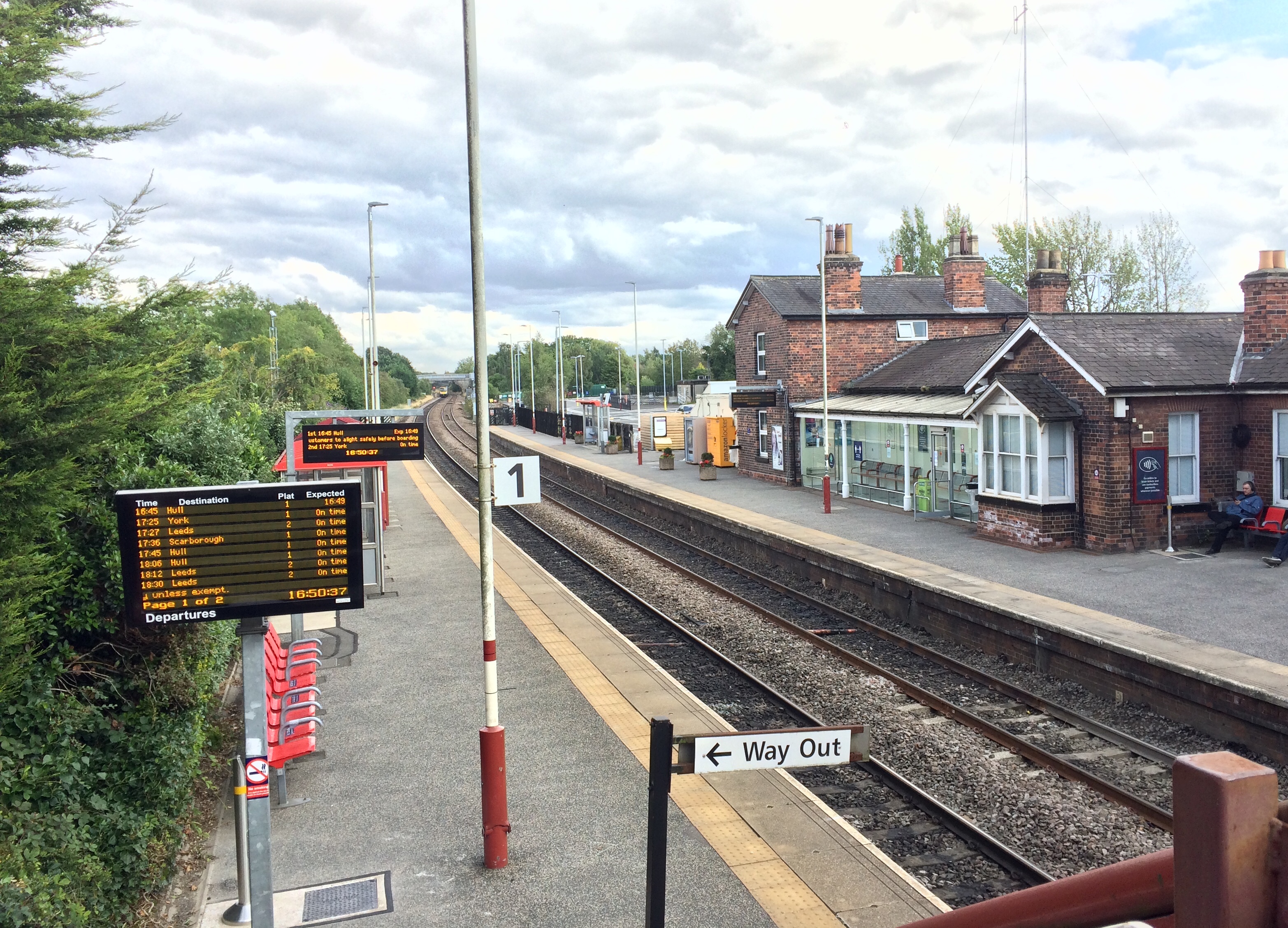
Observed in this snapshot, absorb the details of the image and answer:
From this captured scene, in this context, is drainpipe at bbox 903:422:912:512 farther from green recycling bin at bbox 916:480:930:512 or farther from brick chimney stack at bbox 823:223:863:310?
brick chimney stack at bbox 823:223:863:310

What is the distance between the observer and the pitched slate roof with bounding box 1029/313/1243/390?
17875 mm

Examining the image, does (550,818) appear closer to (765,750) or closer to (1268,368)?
(765,750)

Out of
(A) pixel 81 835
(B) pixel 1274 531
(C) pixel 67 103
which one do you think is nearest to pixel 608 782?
(A) pixel 81 835

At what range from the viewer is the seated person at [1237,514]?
55.6ft

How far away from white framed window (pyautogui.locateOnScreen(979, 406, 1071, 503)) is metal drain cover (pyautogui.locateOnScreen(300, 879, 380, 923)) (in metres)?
14.8

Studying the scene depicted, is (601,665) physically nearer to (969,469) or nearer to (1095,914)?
(1095,914)

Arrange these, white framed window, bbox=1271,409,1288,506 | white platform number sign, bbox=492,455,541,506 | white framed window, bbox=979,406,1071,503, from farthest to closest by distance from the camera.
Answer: white framed window, bbox=979,406,1071,503, white framed window, bbox=1271,409,1288,506, white platform number sign, bbox=492,455,541,506

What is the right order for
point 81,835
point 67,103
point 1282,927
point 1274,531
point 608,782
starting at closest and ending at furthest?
point 1282,927
point 81,835
point 67,103
point 608,782
point 1274,531

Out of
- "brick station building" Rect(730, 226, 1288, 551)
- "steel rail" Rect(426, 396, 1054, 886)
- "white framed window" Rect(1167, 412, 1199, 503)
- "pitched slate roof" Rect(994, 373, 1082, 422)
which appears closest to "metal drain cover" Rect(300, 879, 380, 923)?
"steel rail" Rect(426, 396, 1054, 886)

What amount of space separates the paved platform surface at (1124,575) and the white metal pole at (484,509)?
8.58 metres

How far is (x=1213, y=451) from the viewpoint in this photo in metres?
18.2

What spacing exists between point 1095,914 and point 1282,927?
371mm

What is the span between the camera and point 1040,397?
60.8 ft

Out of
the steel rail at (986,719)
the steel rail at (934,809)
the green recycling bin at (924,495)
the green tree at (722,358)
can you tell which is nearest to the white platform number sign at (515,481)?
the steel rail at (934,809)
